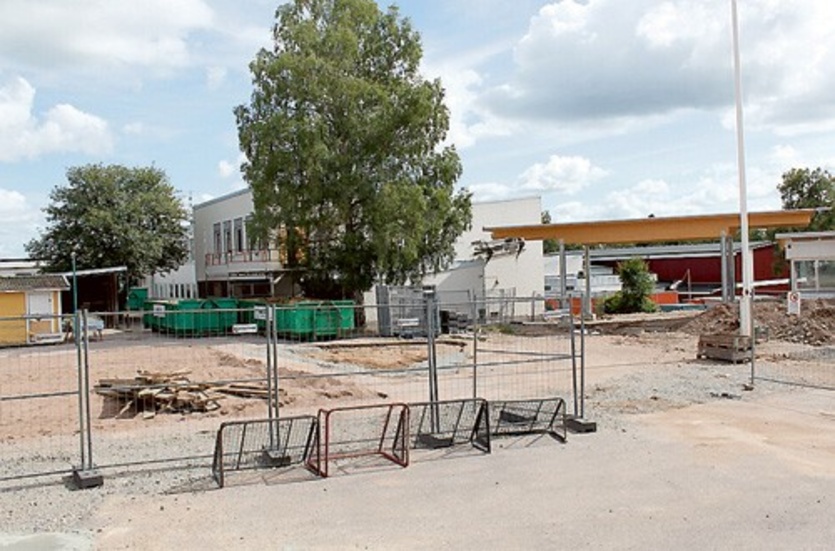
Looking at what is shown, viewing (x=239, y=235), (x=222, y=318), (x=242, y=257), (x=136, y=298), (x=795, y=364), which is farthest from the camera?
(x=136, y=298)

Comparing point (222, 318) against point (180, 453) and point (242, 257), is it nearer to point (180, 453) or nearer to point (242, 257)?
point (242, 257)

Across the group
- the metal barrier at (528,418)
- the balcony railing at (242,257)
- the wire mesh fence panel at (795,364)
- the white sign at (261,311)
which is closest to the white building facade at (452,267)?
the balcony railing at (242,257)

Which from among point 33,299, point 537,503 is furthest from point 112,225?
point 537,503

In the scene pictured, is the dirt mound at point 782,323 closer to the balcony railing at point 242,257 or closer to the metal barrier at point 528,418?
the metal barrier at point 528,418

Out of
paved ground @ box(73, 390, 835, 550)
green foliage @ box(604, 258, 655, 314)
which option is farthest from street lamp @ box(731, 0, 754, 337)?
green foliage @ box(604, 258, 655, 314)

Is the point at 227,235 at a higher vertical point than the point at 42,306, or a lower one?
higher

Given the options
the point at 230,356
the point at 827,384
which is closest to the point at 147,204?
the point at 230,356

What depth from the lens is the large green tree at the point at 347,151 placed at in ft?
116

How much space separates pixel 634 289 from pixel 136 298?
33.0m

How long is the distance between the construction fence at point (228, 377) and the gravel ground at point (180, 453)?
111 mm

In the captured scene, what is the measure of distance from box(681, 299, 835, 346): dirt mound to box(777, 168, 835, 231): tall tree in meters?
28.7

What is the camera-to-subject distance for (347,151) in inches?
1438

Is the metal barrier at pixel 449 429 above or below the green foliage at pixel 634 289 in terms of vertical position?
below

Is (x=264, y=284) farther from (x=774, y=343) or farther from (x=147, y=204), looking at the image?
(x=774, y=343)
